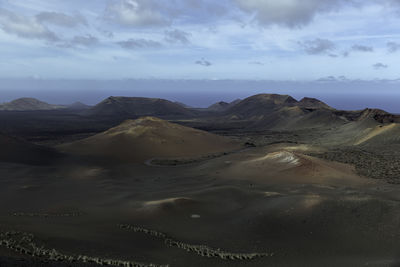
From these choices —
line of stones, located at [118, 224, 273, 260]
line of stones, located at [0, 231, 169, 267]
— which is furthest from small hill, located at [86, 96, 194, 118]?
line of stones, located at [0, 231, 169, 267]

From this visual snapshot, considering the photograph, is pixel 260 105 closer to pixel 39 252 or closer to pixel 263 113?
pixel 263 113

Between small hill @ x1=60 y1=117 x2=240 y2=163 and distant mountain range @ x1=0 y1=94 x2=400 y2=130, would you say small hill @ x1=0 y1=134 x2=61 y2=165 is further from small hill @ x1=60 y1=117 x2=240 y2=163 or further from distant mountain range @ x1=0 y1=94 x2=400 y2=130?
distant mountain range @ x1=0 y1=94 x2=400 y2=130

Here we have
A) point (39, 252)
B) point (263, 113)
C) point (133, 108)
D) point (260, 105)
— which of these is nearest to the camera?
point (39, 252)

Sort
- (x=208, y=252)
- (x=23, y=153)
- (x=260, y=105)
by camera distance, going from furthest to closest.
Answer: (x=260, y=105) < (x=23, y=153) < (x=208, y=252)

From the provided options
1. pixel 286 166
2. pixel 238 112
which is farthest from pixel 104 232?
pixel 238 112

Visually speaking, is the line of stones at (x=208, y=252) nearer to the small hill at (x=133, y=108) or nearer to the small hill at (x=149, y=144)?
the small hill at (x=149, y=144)

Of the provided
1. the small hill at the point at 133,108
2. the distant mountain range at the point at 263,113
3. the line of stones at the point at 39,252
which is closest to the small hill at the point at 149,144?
the line of stones at the point at 39,252

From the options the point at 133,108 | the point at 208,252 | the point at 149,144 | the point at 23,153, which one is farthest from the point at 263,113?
the point at 208,252
